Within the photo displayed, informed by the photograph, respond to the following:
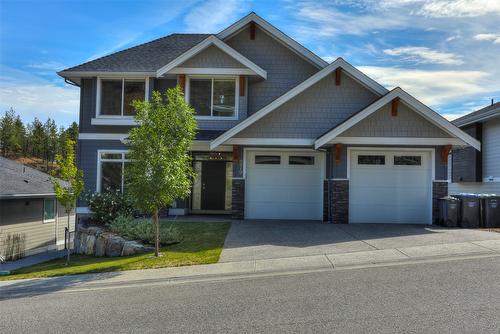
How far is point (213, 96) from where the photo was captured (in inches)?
719

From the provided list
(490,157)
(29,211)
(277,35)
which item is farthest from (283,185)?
(29,211)

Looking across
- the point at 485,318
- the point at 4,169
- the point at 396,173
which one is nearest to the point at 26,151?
the point at 4,169

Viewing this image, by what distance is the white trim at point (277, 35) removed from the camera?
741 inches

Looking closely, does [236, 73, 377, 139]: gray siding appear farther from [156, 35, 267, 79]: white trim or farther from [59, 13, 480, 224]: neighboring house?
[156, 35, 267, 79]: white trim

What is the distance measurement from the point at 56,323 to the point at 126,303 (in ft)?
3.95

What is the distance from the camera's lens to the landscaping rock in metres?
14.0

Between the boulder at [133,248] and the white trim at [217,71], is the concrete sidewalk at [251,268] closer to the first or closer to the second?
the boulder at [133,248]

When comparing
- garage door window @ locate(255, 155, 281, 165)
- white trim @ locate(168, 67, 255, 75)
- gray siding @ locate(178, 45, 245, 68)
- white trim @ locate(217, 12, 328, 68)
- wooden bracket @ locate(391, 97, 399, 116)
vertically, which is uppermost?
white trim @ locate(217, 12, 328, 68)

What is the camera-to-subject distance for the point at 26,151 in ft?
177

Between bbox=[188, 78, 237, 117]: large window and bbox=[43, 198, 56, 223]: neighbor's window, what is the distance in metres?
12.0

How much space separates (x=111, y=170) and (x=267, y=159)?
636cm

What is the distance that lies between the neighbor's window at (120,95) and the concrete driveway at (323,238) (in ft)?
22.4

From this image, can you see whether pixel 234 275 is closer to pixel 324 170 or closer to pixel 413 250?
pixel 413 250

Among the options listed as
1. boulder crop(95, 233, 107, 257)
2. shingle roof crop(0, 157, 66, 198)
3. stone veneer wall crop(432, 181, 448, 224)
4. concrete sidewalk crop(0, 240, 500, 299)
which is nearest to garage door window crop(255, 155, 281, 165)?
stone veneer wall crop(432, 181, 448, 224)
